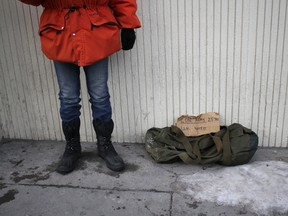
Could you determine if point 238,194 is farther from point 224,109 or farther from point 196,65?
point 196,65

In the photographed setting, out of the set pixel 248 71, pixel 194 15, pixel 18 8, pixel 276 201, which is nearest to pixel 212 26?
pixel 194 15

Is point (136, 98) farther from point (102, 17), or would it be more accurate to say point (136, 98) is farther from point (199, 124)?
point (102, 17)

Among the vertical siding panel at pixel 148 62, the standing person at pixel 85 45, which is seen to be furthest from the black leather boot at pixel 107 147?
the vertical siding panel at pixel 148 62

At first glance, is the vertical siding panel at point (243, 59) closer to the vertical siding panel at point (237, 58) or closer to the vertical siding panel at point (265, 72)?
the vertical siding panel at point (237, 58)

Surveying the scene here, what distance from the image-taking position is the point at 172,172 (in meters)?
3.06

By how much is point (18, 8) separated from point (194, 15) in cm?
156

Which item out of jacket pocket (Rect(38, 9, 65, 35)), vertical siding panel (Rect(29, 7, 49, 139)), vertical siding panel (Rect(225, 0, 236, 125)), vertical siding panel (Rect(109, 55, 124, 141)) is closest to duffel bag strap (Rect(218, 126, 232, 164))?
vertical siding panel (Rect(225, 0, 236, 125))

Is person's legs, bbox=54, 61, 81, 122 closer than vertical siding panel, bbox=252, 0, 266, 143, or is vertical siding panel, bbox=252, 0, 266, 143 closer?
person's legs, bbox=54, 61, 81, 122

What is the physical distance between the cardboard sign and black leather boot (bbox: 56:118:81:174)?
0.92 m

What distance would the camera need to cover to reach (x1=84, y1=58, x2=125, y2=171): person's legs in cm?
294

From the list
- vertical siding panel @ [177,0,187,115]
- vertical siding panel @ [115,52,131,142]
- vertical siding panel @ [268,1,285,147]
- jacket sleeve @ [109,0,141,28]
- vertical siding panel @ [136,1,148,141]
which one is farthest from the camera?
vertical siding panel @ [115,52,131,142]

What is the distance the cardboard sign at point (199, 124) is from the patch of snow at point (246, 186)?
1.36 feet

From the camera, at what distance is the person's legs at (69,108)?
114 inches

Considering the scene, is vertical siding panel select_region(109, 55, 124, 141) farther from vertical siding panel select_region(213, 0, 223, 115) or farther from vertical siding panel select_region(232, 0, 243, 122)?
vertical siding panel select_region(232, 0, 243, 122)
